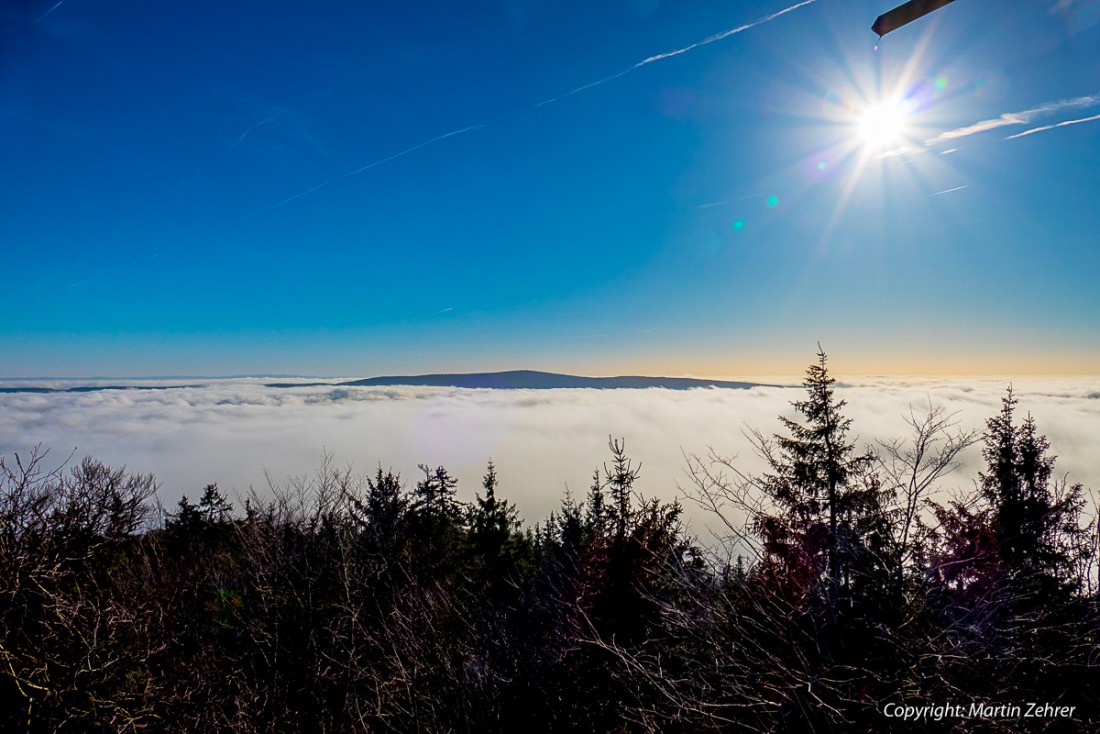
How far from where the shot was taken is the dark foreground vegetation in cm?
448

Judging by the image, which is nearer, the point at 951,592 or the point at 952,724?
the point at 952,724

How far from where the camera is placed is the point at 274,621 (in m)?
13.8

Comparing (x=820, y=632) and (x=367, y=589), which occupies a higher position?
(x=820, y=632)

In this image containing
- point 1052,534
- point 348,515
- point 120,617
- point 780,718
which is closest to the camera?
point 780,718

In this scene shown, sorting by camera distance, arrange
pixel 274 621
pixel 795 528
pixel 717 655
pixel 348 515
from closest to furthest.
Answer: pixel 717 655, pixel 795 528, pixel 274 621, pixel 348 515

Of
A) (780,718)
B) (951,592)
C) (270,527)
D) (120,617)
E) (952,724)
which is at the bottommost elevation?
(270,527)

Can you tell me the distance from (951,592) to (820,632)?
1.58 meters

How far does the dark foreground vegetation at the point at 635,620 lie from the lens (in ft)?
14.7

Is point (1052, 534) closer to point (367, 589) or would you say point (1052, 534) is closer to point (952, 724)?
point (952, 724)

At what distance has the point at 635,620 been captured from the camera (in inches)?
515

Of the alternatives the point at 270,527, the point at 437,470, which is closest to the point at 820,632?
the point at 270,527

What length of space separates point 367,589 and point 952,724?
1710cm

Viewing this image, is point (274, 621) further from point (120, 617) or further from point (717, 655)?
point (717, 655)

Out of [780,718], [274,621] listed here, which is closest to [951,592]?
[780,718]
